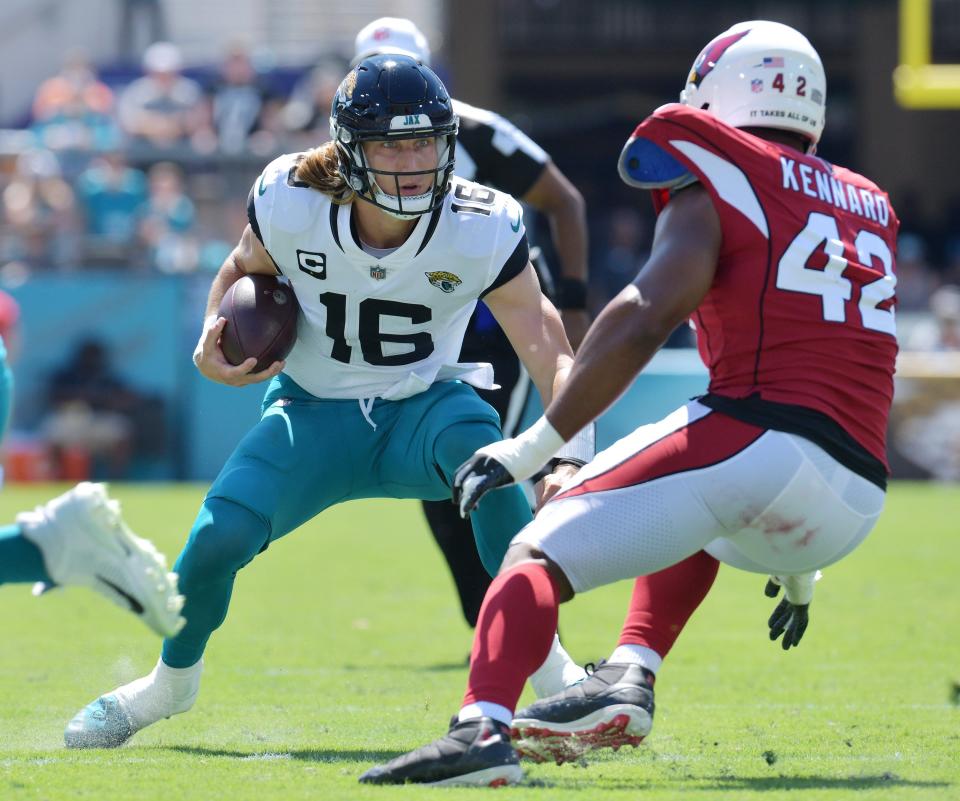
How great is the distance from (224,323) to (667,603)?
1284 millimetres

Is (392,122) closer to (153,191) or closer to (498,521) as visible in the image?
(498,521)

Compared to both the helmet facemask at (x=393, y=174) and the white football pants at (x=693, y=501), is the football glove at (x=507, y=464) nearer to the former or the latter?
the white football pants at (x=693, y=501)

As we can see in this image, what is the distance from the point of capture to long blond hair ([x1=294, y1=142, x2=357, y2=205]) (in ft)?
13.1

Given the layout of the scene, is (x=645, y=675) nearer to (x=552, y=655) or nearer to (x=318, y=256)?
(x=552, y=655)

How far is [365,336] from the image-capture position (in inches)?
160

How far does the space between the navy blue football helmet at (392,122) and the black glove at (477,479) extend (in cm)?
85

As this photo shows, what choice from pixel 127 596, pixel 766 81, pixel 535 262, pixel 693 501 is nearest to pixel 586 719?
pixel 693 501

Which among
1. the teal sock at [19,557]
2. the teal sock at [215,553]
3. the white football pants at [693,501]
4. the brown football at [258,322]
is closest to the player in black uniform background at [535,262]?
the brown football at [258,322]

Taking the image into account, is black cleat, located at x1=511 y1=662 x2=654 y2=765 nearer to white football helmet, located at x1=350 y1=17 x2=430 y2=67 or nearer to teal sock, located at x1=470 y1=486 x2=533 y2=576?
teal sock, located at x1=470 y1=486 x2=533 y2=576

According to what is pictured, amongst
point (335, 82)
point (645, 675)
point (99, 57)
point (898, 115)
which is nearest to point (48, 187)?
point (335, 82)

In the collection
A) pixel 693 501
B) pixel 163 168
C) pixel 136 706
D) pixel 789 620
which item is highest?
pixel 693 501

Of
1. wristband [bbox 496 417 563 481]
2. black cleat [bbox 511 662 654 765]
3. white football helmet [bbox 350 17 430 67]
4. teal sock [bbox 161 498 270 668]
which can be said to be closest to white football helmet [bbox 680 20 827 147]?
wristband [bbox 496 417 563 481]

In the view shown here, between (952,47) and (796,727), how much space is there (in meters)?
14.6

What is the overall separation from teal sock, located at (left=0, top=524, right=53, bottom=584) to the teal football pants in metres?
0.54
